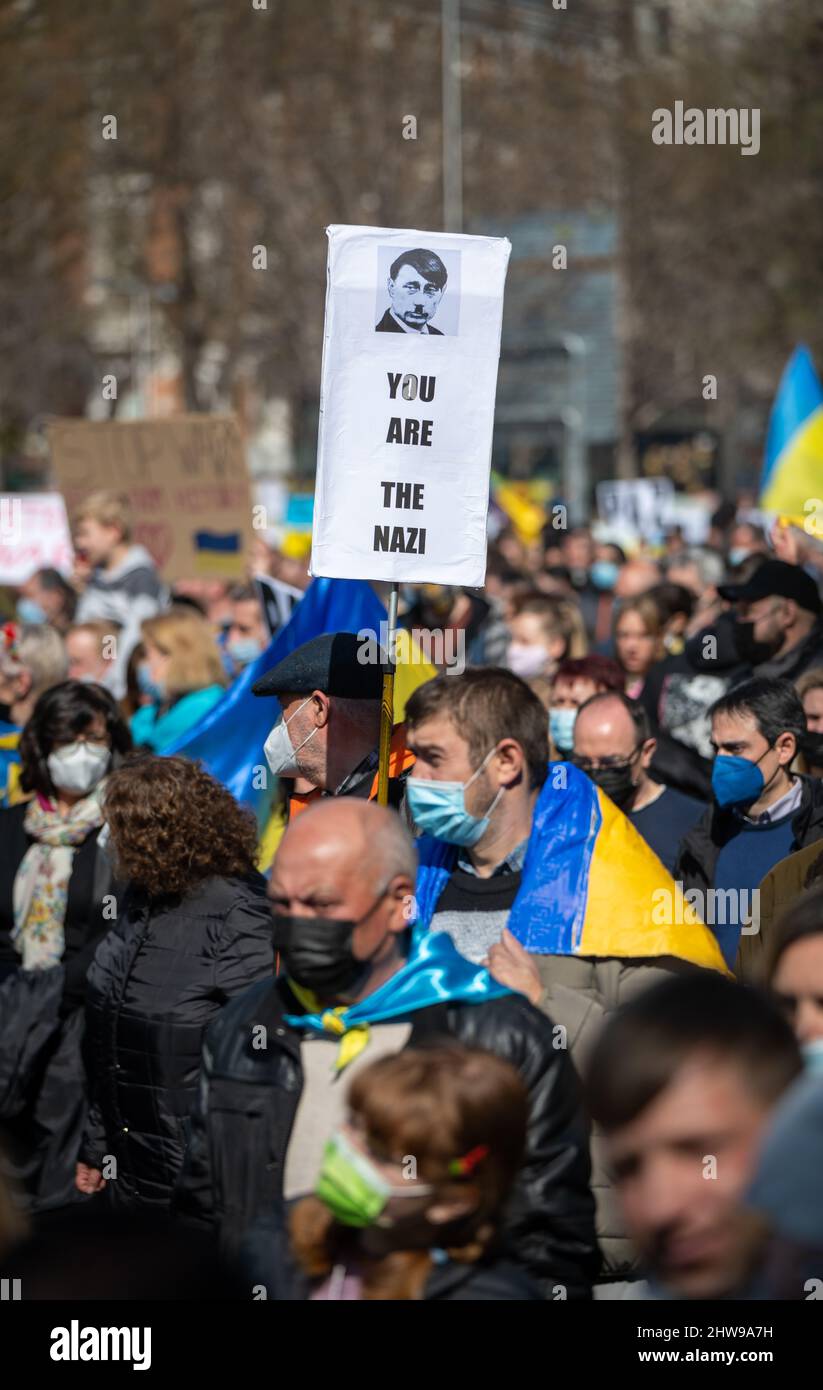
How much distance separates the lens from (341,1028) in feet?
10.6

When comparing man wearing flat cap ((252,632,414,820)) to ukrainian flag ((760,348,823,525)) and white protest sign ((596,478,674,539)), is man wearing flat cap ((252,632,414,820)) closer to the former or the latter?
ukrainian flag ((760,348,823,525))

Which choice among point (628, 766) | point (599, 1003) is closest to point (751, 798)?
point (628, 766)

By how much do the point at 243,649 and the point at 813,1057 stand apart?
23.3 ft

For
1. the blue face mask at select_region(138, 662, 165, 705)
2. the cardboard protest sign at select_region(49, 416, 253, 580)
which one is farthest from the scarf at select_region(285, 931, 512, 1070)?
the cardboard protest sign at select_region(49, 416, 253, 580)

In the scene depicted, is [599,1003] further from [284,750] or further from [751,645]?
[751,645]

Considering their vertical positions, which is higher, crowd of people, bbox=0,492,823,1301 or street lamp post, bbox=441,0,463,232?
street lamp post, bbox=441,0,463,232

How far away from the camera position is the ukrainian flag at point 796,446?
1030 centimetres

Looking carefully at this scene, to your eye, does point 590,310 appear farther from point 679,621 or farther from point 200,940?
point 200,940

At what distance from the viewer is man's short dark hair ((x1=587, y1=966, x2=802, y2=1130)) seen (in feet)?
7.63

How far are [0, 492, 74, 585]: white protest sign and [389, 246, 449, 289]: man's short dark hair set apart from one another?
10.2 meters

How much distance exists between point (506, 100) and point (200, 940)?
3221 cm

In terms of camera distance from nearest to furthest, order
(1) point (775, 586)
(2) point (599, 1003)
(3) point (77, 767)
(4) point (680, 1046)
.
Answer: (4) point (680, 1046) → (2) point (599, 1003) → (3) point (77, 767) → (1) point (775, 586)

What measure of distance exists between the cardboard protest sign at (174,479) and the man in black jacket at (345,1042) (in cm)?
850

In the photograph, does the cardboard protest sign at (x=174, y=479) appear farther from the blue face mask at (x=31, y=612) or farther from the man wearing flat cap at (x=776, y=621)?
the man wearing flat cap at (x=776, y=621)
